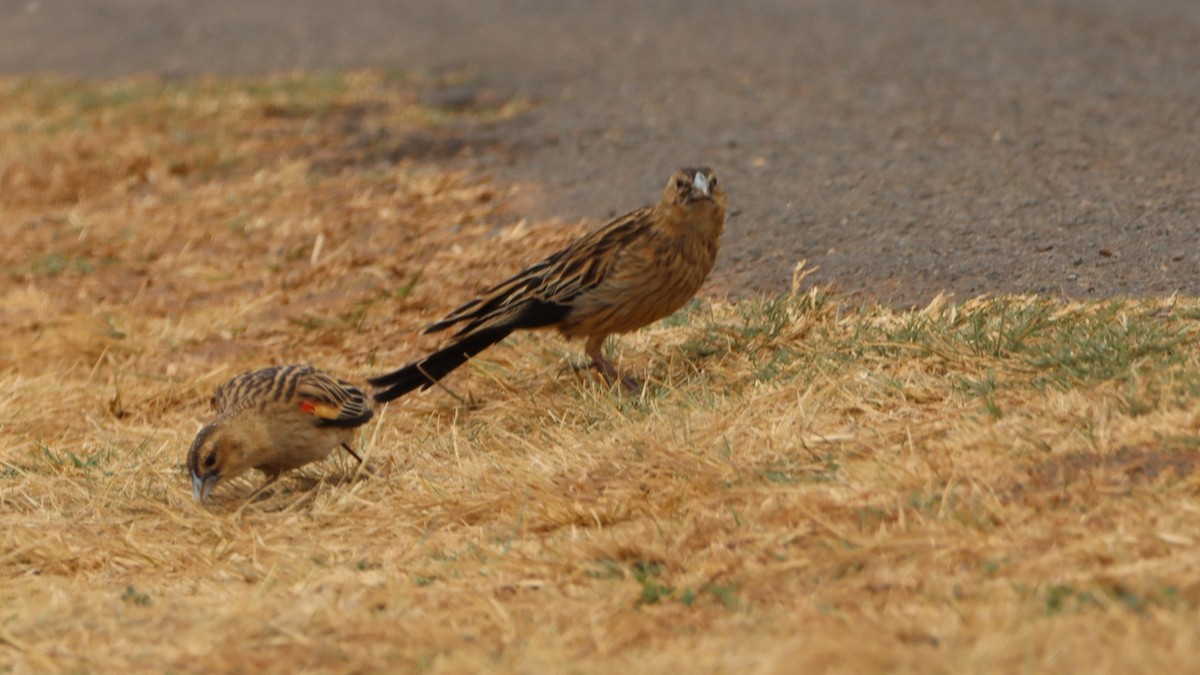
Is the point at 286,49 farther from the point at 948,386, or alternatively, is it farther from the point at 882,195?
the point at 948,386

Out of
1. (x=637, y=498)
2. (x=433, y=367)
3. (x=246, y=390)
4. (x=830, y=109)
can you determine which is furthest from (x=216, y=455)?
(x=830, y=109)

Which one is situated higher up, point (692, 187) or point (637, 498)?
point (692, 187)

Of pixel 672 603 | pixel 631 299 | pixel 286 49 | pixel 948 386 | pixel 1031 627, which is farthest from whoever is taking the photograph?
pixel 286 49

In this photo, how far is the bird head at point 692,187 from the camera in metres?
6.98

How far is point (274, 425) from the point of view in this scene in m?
6.27

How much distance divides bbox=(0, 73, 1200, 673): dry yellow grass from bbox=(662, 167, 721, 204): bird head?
25.9 inches

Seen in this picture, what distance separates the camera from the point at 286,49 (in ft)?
55.5

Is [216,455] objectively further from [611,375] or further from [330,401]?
[611,375]

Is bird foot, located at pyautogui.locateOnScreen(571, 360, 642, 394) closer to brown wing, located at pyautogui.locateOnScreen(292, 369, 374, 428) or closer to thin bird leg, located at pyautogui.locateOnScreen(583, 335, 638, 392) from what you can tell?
thin bird leg, located at pyautogui.locateOnScreen(583, 335, 638, 392)

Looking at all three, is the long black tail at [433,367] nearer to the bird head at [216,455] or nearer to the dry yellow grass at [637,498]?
the dry yellow grass at [637,498]

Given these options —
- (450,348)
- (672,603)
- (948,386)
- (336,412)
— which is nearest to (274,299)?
(450,348)

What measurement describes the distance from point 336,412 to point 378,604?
5.26ft

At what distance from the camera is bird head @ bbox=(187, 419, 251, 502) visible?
6102 mm

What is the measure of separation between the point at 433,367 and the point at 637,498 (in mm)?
1953
